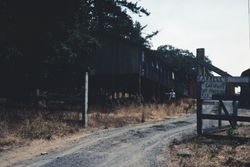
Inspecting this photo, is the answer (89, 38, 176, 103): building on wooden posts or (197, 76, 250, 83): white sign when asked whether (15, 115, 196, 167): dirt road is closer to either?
(197, 76, 250, 83): white sign

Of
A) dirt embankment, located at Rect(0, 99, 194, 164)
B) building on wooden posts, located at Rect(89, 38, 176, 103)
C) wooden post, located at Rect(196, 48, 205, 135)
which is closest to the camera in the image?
dirt embankment, located at Rect(0, 99, 194, 164)

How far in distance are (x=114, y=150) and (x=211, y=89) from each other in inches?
172

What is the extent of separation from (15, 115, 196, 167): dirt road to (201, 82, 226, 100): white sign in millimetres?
1727

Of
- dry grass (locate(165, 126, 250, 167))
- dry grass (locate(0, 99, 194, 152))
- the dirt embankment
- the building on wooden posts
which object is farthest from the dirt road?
the building on wooden posts

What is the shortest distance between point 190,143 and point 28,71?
29.0 ft

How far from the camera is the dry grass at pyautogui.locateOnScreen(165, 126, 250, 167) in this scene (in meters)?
9.70

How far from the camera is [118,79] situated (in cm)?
3391

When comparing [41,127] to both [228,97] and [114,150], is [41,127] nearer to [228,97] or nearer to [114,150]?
[114,150]

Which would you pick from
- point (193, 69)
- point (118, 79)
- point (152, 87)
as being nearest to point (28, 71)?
point (118, 79)

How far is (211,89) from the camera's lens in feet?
45.1

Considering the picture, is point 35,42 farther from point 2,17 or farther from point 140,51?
point 140,51

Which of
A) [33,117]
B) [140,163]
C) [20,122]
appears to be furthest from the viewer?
[33,117]

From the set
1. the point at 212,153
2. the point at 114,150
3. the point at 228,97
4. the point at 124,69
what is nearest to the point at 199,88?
the point at 228,97

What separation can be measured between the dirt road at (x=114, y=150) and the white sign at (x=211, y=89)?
5.67 ft
